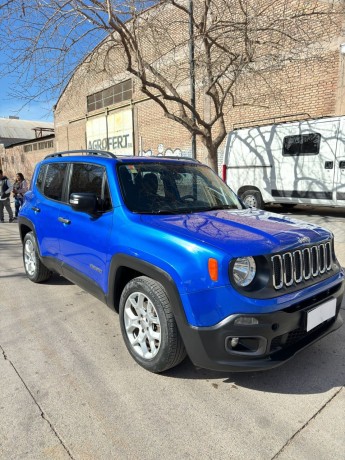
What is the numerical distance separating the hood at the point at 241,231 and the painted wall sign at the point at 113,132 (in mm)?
14990

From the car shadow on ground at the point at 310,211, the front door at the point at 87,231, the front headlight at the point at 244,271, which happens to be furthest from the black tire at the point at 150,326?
the car shadow on ground at the point at 310,211

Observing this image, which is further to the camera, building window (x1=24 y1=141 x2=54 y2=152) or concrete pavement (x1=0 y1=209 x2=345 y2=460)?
building window (x1=24 y1=141 x2=54 y2=152)

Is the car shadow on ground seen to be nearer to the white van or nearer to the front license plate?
the white van

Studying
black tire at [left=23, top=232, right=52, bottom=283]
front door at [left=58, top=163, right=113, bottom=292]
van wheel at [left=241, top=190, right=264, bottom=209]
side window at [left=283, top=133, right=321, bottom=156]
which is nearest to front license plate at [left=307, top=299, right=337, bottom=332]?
front door at [left=58, top=163, right=113, bottom=292]

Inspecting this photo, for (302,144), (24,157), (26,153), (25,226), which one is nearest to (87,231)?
(25,226)

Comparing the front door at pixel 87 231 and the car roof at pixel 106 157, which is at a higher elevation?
the car roof at pixel 106 157

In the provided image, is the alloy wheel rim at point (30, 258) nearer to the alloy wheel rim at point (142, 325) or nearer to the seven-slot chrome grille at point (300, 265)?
the alloy wheel rim at point (142, 325)

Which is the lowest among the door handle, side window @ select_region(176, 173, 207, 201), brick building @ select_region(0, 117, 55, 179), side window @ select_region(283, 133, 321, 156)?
the door handle

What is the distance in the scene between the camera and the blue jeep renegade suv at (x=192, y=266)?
2307mm

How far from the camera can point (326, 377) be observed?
2.74 meters

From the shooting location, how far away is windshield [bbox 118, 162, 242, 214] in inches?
126

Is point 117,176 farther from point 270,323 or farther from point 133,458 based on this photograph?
point 133,458

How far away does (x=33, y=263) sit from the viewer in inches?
194

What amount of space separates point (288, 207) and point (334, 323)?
9.04 m
